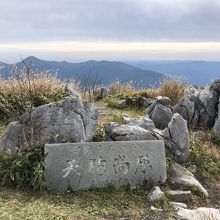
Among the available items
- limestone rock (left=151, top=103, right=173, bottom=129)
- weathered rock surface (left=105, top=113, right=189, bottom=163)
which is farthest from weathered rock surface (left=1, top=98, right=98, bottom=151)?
limestone rock (left=151, top=103, right=173, bottom=129)

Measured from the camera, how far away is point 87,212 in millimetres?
6082

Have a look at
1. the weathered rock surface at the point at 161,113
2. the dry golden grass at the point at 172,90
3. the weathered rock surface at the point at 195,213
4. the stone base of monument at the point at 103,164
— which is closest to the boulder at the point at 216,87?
the weathered rock surface at the point at 161,113

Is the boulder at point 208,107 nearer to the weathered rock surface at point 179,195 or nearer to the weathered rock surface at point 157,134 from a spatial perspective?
the weathered rock surface at point 157,134

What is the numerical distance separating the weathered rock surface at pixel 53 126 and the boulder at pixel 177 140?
1520 mm

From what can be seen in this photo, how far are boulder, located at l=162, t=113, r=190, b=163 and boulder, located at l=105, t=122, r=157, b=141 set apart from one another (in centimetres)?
39

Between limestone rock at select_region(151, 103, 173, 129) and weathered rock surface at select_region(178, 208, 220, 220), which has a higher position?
limestone rock at select_region(151, 103, 173, 129)

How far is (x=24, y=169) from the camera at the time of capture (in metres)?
6.68

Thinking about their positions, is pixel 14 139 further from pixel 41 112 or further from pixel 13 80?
pixel 13 80

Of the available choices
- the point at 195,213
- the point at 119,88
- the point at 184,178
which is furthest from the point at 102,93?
the point at 195,213

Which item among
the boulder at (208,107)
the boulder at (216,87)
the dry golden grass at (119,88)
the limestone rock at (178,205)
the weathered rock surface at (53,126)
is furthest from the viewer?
the dry golden grass at (119,88)

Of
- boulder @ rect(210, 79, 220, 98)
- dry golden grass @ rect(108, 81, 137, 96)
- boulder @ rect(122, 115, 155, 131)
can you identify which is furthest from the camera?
dry golden grass @ rect(108, 81, 137, 96)

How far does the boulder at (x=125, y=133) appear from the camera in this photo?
7.90 m

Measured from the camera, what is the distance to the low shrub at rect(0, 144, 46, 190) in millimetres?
6574

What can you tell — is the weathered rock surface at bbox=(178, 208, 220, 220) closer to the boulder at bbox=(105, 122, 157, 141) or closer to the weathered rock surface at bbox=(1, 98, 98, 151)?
the boulder at bbox=(105, 122, 157, 141)
